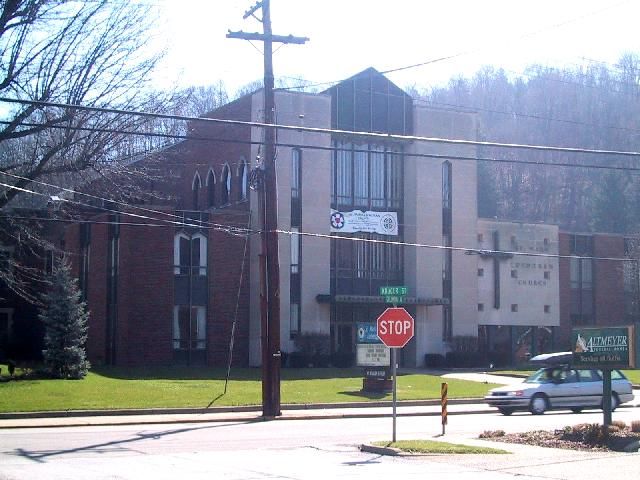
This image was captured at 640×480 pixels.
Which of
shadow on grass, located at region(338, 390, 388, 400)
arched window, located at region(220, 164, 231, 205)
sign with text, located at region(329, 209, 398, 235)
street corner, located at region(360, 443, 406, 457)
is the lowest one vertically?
Result: shadow on grass, located at region(338, 390, 388, 400)

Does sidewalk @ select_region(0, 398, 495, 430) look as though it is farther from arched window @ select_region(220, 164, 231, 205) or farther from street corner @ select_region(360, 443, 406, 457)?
arched window @ select_region(220, 164, 231, 205)

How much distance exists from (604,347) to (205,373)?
23741mm

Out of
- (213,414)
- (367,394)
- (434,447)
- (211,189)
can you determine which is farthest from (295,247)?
(434,447)

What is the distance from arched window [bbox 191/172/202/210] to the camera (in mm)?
53781

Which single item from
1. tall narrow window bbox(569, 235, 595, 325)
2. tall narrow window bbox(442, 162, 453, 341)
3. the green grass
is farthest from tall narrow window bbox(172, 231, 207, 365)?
the green grass

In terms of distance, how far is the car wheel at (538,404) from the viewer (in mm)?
28156

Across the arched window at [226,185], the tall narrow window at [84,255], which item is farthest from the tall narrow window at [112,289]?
the arched window at [226,185]

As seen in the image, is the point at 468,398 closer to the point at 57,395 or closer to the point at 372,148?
the point at 57,395

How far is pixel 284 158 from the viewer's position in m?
46.8

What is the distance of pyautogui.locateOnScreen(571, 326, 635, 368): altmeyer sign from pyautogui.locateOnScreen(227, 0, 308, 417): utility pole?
943 cm

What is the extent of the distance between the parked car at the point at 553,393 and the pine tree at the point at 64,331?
15699 mm

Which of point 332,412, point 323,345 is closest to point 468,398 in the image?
point 332,412

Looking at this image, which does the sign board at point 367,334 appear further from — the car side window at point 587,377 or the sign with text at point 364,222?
the sign with text at point 364,222

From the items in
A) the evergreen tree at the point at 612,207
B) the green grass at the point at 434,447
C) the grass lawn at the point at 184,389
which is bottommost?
the grass lawn at the point at 184,389
